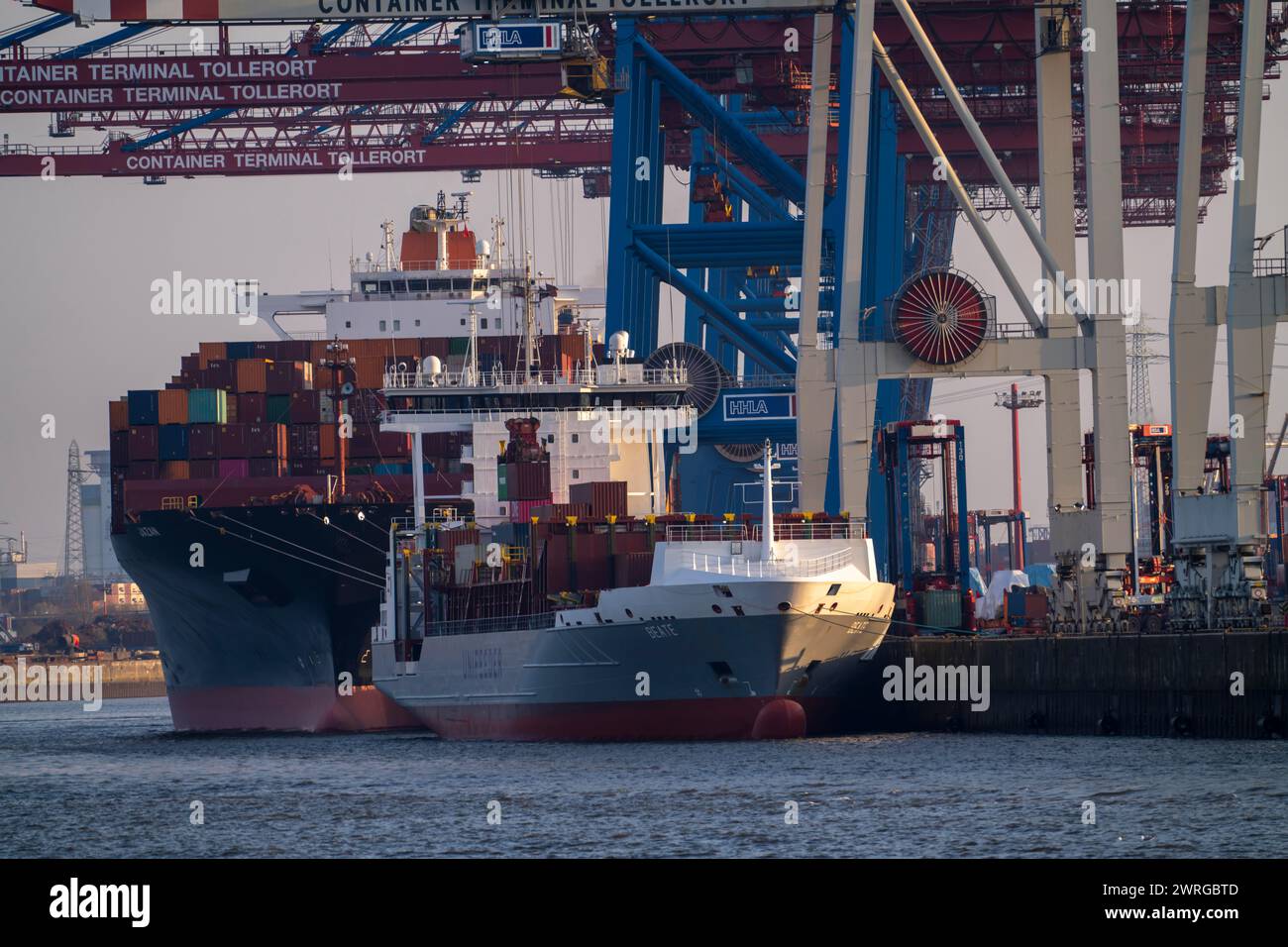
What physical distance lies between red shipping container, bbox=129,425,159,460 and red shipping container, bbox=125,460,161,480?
6.6 inches

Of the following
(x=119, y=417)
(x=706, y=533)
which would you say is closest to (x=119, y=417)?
(x=119, y=417)

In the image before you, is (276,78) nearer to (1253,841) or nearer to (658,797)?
(658,797)

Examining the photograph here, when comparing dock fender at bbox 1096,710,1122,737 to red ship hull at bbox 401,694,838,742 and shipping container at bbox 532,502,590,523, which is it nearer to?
red ship hull at bbox 401,694,838,742

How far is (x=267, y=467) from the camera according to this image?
61156 mm

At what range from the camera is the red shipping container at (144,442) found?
2394 inches

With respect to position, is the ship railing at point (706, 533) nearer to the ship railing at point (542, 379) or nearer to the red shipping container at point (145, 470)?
the ship railing at point (542, 379)

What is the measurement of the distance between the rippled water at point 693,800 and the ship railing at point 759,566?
3.62 meters

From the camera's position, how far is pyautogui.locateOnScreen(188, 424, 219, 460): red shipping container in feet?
199

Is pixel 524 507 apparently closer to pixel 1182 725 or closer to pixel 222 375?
pixel 222 375
